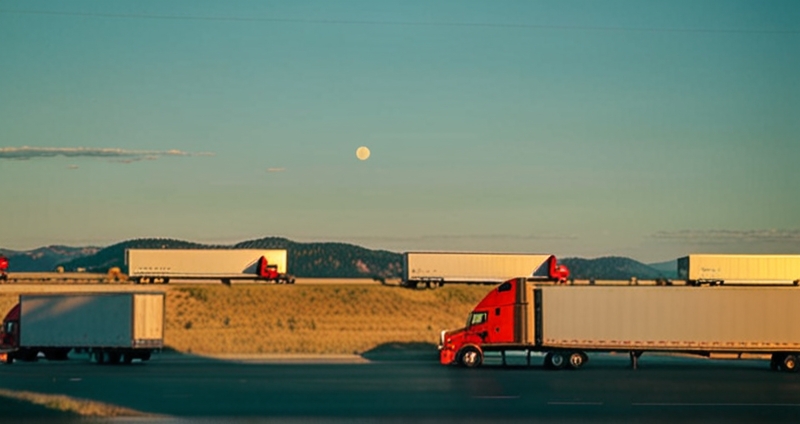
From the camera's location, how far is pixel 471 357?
47312 mm

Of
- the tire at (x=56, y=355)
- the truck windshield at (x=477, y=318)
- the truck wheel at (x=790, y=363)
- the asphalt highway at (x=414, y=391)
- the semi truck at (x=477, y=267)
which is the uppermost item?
the semi truck at (x=477, y=267)

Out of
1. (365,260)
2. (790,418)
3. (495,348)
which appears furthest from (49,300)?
(365,260)

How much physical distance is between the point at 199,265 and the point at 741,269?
43.5 m

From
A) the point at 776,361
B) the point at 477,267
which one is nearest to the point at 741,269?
the point at 477,267

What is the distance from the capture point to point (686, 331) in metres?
47.4

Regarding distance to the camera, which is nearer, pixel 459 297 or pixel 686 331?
pixel 686 331

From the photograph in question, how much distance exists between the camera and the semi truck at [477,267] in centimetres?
8600

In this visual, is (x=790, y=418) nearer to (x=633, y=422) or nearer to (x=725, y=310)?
(x=633, y=422)

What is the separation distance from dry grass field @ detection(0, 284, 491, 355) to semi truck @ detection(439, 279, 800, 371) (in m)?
13.8

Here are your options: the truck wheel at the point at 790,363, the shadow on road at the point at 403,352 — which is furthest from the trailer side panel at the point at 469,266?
the truck wheel at the point at 790,363

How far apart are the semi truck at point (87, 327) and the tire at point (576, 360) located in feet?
60.9

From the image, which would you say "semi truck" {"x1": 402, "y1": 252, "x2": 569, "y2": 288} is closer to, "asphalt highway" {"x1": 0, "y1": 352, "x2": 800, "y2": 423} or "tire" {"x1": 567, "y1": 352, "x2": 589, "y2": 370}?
"asphalt highway" {"x1": 0, "y1": 352, "x2": 800, "y2": 423}

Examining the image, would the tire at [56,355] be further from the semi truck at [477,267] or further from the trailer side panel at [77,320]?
the semi truck at [477,267]

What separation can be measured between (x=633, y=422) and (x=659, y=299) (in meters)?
21.5
